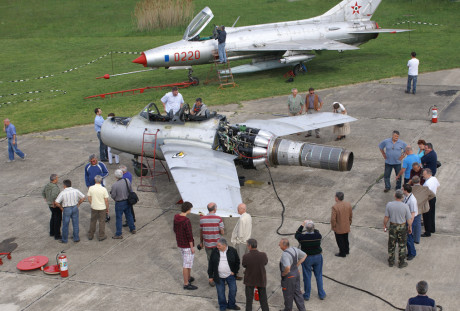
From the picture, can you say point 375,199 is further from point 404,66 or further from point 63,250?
point 404,66

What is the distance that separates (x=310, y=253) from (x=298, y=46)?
16713mm

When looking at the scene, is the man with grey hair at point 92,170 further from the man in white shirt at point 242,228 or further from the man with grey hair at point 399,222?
the man with grey hair at point 399,222

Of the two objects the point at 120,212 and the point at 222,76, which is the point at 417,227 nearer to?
the point at 120,212

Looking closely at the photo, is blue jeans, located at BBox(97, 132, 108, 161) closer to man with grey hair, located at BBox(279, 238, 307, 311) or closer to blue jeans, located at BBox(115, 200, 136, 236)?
blue jeans, located at BBox(115, 200, 136, 236)

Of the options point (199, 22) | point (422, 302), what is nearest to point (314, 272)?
point (422, 302)

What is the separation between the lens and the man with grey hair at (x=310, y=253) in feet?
30.6

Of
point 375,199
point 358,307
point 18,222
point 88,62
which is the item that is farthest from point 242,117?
point 88,62

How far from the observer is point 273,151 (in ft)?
45.2

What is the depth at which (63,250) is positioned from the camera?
11992mm

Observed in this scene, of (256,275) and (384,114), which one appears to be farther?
(384,114)

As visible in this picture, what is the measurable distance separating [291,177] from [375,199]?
2.46m

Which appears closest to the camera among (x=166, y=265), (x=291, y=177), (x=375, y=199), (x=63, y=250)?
(x=166, y=265)

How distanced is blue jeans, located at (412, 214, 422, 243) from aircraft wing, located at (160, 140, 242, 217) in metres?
3.46

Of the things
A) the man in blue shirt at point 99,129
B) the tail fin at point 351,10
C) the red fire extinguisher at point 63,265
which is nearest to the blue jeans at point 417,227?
the red fire extinguisher at point 63,265
